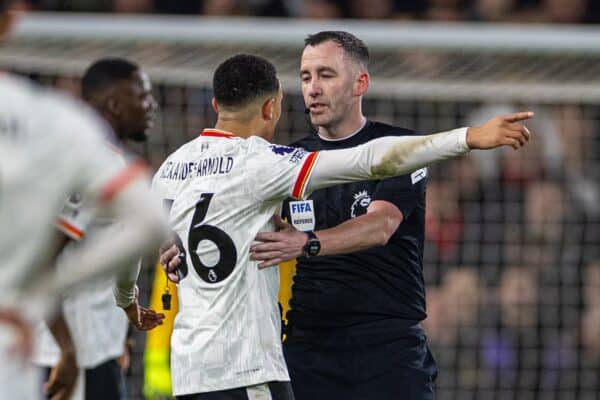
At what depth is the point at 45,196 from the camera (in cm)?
309

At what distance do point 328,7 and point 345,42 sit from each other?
5.66 metres

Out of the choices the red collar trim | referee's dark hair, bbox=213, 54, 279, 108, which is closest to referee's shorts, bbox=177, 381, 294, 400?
the red collar trim

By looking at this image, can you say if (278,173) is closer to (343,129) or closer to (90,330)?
(343,129)

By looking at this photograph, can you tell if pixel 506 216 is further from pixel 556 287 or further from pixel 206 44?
pixel 206 44

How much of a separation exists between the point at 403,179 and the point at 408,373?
75cm

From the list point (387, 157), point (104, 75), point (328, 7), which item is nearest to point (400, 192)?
point (387, 157)

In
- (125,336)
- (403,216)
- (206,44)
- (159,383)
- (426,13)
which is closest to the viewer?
(403,216)

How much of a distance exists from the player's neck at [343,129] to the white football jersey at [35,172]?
2.33 meters

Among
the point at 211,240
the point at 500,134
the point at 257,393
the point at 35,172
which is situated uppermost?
the point at 500,134

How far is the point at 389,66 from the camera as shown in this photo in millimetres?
9391

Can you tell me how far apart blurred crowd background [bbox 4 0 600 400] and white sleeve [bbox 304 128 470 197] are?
4.98 m

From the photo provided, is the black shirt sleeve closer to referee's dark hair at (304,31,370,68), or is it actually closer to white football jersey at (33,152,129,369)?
referee's dark hair at (304,31,370,68)

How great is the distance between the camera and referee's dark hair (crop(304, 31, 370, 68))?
5432 millimetres

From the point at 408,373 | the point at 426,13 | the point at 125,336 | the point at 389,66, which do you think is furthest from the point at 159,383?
the point at 426,13
